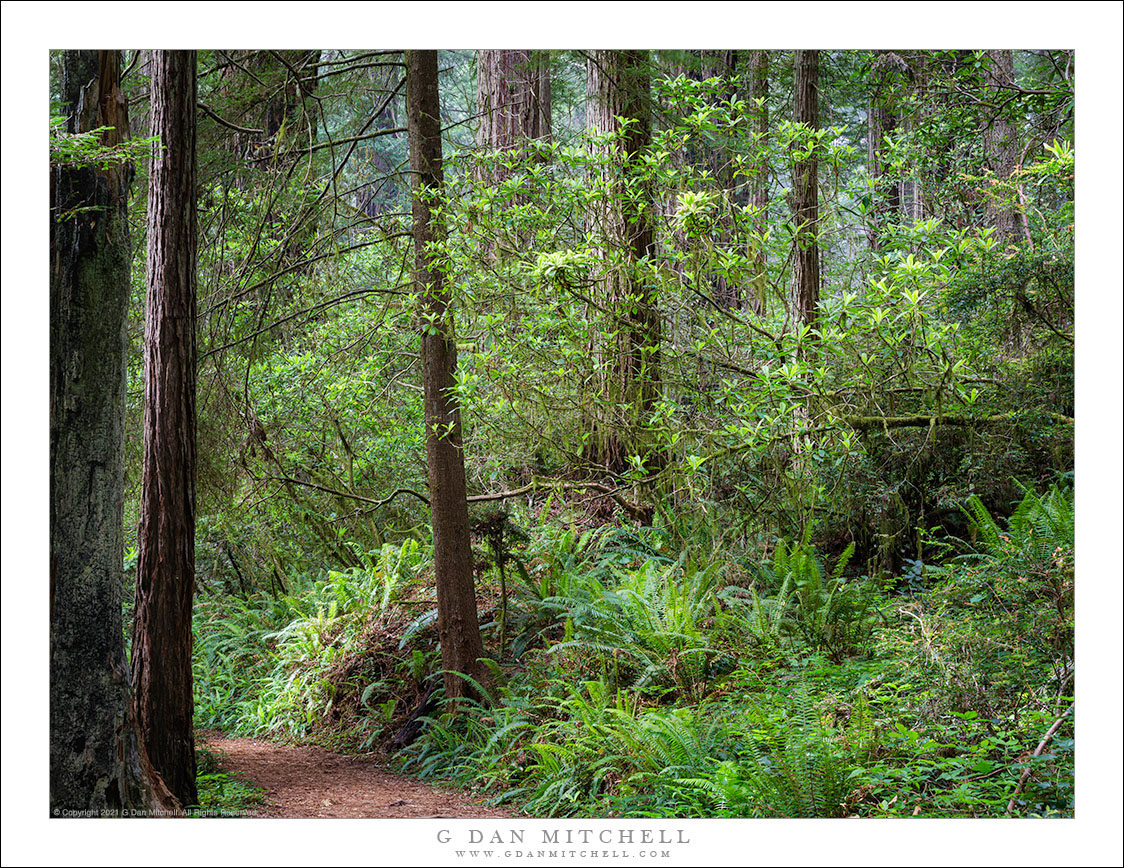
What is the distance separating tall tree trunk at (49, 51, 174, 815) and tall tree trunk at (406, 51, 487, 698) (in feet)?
6.98

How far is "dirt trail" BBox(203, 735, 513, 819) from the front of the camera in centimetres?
500

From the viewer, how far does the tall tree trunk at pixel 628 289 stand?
227 inches

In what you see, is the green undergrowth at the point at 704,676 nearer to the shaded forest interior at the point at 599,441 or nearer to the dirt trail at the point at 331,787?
the shaded forest interior at the point at 599,441

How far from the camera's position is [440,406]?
19.9 feet

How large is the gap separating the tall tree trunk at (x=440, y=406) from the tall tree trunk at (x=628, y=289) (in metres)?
1.05

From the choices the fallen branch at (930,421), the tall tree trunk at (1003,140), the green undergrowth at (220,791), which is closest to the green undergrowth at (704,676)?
the fallen branch at (930,421)

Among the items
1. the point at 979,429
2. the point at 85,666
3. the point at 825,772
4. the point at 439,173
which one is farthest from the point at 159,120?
the point at 979,429

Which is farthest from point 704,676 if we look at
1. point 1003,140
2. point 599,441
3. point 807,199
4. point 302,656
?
point 1003,140

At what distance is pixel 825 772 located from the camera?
3773mm

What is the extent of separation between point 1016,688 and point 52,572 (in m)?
4.29

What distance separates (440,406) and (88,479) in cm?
271

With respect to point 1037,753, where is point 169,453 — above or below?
above

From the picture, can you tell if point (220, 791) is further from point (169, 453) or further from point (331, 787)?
point (169, 453)
